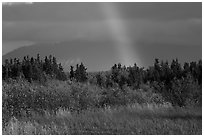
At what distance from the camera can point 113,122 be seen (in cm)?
1296

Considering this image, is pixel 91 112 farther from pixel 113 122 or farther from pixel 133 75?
pixel 133 75

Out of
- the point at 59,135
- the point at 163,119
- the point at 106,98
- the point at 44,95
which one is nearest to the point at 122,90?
the point at 106,98

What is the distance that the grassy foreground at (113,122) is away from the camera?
12378 millimetres

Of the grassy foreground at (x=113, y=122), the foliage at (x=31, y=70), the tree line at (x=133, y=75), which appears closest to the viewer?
the grassy foreground at (x=113, y=122)

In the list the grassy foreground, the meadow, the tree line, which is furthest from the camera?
the tree line

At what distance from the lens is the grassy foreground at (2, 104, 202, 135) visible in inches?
487

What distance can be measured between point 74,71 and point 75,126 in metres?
5.86

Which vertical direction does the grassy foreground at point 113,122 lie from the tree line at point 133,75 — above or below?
below

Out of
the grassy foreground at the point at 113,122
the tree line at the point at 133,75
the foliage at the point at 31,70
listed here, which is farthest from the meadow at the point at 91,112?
the foliage at the point at 31,70

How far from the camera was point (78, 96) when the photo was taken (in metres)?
15.8

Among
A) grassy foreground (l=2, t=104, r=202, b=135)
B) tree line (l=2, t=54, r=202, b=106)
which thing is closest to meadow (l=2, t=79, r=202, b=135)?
grassy foreground (l=2, t=104, r=202, b=135)

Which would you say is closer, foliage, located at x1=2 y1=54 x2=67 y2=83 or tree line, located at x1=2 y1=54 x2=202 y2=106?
tree line, located at x1=2 y1=54 x2=202 y2=106

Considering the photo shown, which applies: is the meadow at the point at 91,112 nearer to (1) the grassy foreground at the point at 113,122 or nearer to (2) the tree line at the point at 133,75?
(1) the grassy foreground at the point at 113,122

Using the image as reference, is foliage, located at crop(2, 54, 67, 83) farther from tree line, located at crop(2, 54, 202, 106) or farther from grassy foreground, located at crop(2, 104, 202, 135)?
grassy foreground, located at crop(2, 104, 202, 135)
